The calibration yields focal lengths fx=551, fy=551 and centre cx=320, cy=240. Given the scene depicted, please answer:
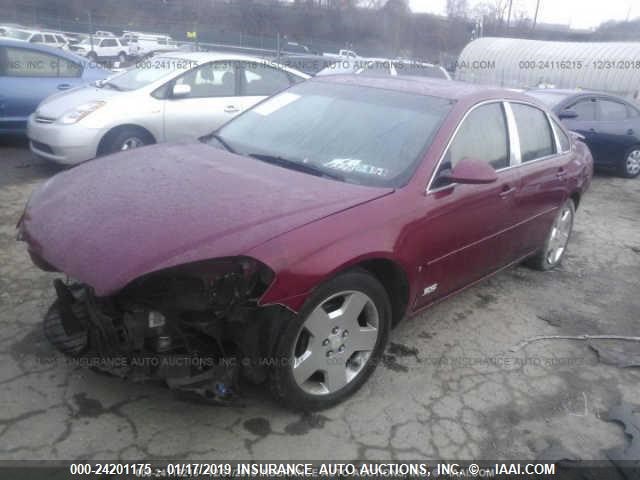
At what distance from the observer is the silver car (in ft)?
20.2

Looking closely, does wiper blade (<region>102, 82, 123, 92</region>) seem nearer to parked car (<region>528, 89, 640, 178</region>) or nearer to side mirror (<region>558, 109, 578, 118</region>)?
parked car (<region>528, 89, 640, 178</region>)

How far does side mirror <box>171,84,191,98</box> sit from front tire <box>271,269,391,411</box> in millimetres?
4736

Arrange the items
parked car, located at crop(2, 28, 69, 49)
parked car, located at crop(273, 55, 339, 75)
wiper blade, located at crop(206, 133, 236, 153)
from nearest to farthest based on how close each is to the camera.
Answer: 1. wiper blade, located at crop(206, 133, 236, 153)
2. parked car, located at crop(273, 55, 339, 75)
3. parked car, located at crop(2, 28, 69, 49)

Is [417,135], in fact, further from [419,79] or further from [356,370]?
[356,370]

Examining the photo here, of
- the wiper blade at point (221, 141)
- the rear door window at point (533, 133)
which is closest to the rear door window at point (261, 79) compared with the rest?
the wiper blade at point (221, 141)

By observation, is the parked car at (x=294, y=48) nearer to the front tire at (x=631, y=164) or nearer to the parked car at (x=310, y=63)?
the parked car at (x=310, y=63)

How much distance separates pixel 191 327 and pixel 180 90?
488cm

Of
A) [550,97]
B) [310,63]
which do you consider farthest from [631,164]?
[310,63]

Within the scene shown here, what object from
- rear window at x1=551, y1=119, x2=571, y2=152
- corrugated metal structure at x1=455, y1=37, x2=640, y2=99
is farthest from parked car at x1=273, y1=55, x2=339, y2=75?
rear window at x1=551, y1=119, x2=571, y2=152

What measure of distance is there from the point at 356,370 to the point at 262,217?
100 centimetres

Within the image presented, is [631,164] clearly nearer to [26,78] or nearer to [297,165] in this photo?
[297,165]

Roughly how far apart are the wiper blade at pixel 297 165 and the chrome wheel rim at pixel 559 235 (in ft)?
8.22

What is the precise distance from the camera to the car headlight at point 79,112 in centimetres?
615

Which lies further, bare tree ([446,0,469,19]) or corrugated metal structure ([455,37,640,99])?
bare tree ([446,0,469,19])
